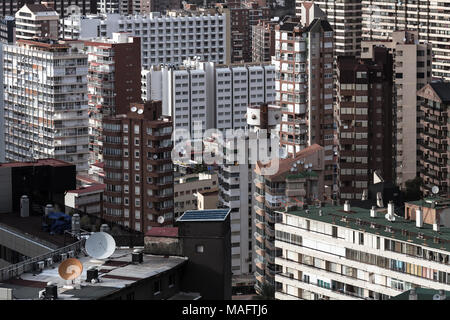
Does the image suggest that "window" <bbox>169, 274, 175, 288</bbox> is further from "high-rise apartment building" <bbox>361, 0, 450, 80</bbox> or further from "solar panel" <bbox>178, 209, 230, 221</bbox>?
"high-rise apartment building" <bbox>361, 0, 450, 80</bbox>

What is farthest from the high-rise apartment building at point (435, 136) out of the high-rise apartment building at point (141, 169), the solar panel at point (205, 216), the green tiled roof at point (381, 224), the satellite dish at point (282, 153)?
the solar panel at point (205, 216)

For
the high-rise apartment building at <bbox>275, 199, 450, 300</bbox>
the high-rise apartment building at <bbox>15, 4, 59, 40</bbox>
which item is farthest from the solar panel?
the high-rise apartment building at <bbox>15, 4, 59, 40</bbox>

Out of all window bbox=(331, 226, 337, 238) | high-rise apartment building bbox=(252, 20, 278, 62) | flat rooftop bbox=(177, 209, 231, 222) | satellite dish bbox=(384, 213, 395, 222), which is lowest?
window bbox=(331, 226, 337, 238)

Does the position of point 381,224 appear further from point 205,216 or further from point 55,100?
point 55,100

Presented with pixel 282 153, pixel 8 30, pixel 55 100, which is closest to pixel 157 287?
pixel 282 153

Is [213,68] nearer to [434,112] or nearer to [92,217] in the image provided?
[434,112]
